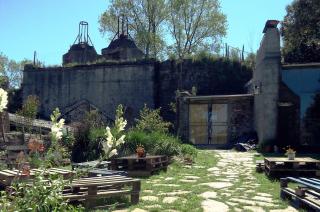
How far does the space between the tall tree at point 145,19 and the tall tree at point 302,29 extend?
16421 mm

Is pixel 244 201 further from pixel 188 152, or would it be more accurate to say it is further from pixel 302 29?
pixel 302 29

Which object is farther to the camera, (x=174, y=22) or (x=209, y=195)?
(x=174, y=22)

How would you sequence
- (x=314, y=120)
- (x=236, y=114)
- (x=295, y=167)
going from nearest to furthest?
(x=295, y=167) → (x=314, y=120) → (x=236, y=114)

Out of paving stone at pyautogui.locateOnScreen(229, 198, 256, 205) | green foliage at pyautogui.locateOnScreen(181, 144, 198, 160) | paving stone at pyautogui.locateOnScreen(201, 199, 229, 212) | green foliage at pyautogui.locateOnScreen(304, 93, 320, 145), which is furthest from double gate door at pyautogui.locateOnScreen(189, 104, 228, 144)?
paving stone at pyautogui.locateOnScreen(201, 199, 229, 212)

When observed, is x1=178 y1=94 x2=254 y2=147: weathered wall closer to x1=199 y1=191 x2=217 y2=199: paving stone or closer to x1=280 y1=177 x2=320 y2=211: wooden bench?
x1=199 y1=191 x2=217 y2=199: paving stone

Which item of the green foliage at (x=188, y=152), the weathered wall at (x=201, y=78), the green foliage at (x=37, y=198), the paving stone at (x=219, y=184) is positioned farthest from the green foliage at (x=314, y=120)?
the green foliage at (x=37, y=198)

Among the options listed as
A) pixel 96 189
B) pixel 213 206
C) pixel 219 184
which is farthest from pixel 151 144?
pixel 96 189

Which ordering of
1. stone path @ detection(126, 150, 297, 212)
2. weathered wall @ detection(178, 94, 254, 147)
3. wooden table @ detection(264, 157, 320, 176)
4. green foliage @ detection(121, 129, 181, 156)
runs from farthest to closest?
weathered wall @ detection(178, 94, 254, 147), green foliage @ detection(121, 129, 181, 156), wooden table @ detection(264, 157, 320, 176), stone path @ detection(126, 150, 297, 212)

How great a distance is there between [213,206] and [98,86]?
22.7 metres

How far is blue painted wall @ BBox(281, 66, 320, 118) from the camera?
1889 cm

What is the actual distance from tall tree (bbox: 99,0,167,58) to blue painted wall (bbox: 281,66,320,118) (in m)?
23.1

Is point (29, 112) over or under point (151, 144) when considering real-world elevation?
over

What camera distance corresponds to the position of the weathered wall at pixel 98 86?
28.4 m

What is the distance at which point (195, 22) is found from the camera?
40500 mm
